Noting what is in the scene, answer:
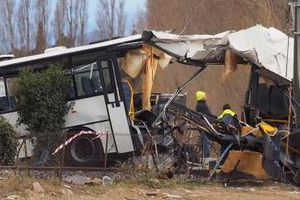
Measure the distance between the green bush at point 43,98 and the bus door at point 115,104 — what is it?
0.93 metres

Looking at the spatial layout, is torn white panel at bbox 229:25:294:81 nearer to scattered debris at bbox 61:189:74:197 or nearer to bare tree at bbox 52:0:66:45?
scattered debris at bbox 61:189:74:197

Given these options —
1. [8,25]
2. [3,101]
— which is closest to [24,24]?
[8,25]

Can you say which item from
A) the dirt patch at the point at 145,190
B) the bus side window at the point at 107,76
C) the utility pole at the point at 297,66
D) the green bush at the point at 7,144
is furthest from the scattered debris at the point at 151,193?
the bus side window at the point at 107,76

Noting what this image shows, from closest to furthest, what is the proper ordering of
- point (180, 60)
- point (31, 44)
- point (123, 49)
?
point (180, 60), point (123, 49), point (31, 44)

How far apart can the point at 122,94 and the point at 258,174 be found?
4051 millimetres

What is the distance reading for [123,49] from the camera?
16172mm

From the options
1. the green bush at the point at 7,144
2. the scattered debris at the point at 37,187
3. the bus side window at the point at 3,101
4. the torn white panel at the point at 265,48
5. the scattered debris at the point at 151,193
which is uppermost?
the torn white panel at the point at 265,48

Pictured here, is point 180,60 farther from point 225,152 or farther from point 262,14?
point 262,14

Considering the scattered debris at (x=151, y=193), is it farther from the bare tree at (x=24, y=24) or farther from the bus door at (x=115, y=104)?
the bare tree at (x=24, y=24)

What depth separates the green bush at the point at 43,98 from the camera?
52.6ft

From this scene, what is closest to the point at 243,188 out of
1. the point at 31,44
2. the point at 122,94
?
the point at 122,94

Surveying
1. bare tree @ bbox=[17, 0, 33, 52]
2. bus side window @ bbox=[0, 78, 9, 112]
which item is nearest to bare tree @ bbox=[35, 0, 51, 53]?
bare tree @ bbox=[17, 0, 33, 52]

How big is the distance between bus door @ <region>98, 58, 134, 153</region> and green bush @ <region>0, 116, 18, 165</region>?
95.9 inches

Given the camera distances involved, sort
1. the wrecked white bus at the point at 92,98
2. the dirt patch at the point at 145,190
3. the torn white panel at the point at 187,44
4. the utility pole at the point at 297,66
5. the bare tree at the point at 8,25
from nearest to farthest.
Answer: the dirt patch at the point at 145,190
the utility pole at the point at 297,66
the torn white panel at the point at 187,44
the wrecked white bus at the point at 92,98
the bare tree at the point at 8,25
